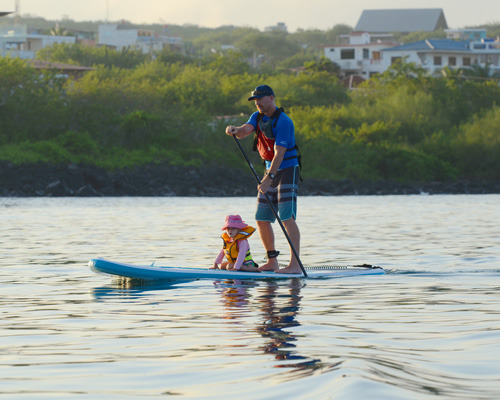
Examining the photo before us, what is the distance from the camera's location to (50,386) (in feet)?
20.6

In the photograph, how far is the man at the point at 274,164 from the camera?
40.3ft

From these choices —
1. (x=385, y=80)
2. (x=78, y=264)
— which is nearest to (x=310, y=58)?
(x=385, y=80)

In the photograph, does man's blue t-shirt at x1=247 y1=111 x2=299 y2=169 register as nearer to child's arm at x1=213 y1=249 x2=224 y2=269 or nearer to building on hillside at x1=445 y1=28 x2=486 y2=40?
child's arm at x1=213 y1=249 x2=224 y2=269

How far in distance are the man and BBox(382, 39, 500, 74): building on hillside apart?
3767 inches

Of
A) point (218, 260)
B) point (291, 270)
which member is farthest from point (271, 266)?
point (218, 260)

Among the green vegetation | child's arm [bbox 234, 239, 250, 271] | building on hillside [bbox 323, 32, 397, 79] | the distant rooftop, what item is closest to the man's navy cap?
child's arm [bbox 234, 239, 250, 271]

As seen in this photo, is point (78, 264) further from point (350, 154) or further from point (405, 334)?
point (350, 154)

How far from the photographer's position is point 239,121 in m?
63.4

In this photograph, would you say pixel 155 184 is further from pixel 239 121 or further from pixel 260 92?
pixel 260 92

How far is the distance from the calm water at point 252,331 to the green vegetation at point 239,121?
137 ft

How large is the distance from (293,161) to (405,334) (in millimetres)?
4653

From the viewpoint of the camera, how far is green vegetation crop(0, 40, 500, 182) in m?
59.1

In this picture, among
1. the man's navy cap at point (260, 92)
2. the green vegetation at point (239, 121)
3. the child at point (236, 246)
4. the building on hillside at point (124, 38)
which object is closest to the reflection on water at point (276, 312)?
the child at point (236, 246)

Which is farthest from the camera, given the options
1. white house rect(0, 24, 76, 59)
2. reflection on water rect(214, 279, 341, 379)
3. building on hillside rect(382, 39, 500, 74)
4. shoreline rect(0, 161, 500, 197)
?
building on hillside rect(382, 39, 500, 74)
